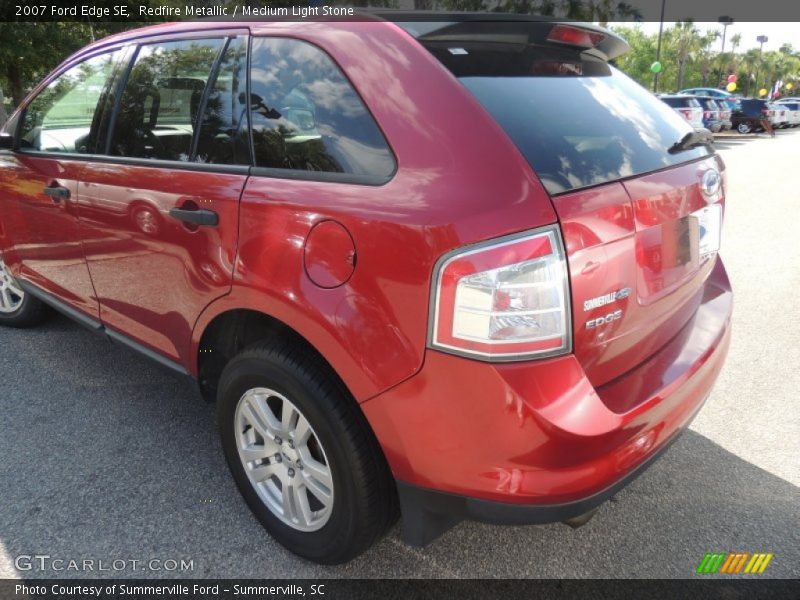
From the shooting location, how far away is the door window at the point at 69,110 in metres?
2.95

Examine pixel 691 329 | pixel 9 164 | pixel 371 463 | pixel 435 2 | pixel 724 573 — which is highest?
pixel 435 2

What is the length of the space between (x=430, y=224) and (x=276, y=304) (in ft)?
2.00

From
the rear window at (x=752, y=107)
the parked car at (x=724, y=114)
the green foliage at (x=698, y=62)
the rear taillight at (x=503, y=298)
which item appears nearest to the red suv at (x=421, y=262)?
the rear taillight at (x=503, y=298)

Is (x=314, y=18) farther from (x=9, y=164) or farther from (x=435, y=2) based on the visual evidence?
(x=435, y=2)

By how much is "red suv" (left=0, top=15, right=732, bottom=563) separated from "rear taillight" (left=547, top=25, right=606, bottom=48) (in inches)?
0.4

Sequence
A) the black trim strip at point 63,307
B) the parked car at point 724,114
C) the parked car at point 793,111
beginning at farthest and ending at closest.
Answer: the parked car at point 793,111, the parked car at point 724,114, the black trim strip at point 63,307

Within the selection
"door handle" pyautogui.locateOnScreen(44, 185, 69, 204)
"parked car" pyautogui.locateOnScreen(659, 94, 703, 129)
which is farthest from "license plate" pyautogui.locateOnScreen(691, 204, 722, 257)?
"parked car" pyautogui.locateOnScreen(659, 94, 703, 129)

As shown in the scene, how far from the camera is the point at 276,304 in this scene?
1.95 meters

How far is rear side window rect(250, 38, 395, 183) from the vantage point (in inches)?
72.5

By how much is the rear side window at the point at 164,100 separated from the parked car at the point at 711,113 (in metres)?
24.0

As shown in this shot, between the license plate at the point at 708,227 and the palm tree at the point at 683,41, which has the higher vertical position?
the palm tree at the point at 683,41

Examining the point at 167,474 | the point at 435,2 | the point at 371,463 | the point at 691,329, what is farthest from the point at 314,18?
the point at 435,2

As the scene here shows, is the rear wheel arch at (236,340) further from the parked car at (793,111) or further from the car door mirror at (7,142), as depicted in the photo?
the parked car at (793,111)

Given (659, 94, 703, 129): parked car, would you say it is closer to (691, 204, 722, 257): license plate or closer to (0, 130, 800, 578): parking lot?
(0, 130, 800, 578): parking lot
